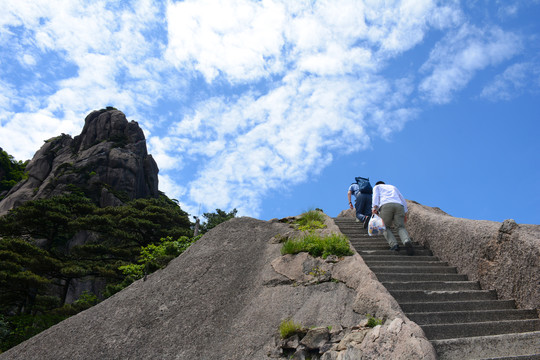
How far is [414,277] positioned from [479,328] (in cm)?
156

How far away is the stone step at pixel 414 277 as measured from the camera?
5.64 meters

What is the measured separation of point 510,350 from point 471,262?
7.80ft

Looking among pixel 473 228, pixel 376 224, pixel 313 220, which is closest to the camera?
pixel 473 228

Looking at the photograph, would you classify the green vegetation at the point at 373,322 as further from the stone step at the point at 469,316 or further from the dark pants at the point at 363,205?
the dark pants at the point at 363,205

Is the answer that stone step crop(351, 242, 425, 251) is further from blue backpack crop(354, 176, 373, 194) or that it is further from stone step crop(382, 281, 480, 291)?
blue backpack crop(354, 176, 373, 194)

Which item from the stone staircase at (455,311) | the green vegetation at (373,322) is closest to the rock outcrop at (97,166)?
the stone staircase at (455,311)

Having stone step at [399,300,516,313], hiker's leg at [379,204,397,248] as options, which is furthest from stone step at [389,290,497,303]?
hiker's leg at [379,204,397,248]

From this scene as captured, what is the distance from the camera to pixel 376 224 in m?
6.75

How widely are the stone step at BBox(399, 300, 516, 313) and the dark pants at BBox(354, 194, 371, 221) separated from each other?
5.30 m

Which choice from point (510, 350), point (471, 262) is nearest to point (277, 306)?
point (510, 350)

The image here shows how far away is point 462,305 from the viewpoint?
493 cm

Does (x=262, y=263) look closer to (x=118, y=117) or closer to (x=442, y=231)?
(x=442, y=231)

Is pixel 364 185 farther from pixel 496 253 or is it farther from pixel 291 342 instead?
pixel 291 342

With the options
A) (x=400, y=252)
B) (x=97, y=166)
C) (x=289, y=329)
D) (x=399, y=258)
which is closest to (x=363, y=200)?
(x=400, y=252)
